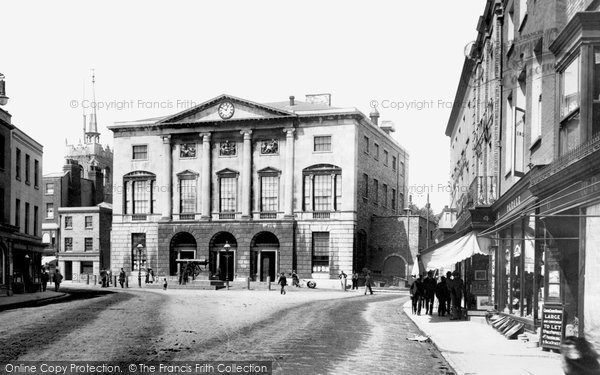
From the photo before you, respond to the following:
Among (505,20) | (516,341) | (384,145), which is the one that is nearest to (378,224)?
(384,145)

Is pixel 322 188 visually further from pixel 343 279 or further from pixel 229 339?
pixel 229 339

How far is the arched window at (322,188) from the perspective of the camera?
56188 millimetres

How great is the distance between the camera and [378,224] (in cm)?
6125

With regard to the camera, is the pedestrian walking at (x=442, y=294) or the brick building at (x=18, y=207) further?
the brick building at (x=18, y=207)

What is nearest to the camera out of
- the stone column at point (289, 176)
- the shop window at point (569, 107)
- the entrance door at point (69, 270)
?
the shop window at point (569, 107)

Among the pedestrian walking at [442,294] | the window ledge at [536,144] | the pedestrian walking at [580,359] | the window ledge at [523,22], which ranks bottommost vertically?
the pedestrian walking at [442,294]

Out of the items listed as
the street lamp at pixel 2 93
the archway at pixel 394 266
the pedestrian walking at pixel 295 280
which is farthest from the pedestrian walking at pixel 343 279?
the street lamp at pixel 2 93

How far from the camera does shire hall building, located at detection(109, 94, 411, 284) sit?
56.2 meters

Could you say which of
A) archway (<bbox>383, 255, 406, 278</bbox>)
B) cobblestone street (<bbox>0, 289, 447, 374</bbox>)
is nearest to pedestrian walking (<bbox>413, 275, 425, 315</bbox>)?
cobblestone street (<bbox>0, 289, 447, 374</bbox>)

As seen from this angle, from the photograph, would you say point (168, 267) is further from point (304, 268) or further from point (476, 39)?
point (476, 39)

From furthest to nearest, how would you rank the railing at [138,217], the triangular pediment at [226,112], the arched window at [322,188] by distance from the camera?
the railing at [138,217], the triangular pediment at [226,112], the arched window at [322,188]

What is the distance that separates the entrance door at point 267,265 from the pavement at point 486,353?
37936 mm

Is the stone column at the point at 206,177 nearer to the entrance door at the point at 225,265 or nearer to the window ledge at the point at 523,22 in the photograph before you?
the entrance door at the point at 225,265

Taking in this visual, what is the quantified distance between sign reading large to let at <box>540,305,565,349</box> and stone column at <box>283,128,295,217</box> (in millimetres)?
43064
